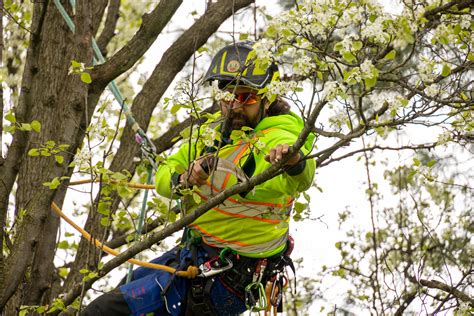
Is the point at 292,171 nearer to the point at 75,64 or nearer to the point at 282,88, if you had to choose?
the point at 282,88

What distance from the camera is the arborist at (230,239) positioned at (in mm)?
4355

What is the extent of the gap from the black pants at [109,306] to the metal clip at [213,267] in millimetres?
429

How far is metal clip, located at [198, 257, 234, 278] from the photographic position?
4523mm

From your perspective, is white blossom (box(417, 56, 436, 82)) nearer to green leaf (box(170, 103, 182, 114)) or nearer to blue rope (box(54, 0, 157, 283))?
green leaf (box(170, 103, 182, 114))

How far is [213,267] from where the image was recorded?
4.55m

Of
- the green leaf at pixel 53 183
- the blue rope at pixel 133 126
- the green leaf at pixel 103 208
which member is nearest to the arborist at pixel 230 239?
the blue rope at pixel 133 126

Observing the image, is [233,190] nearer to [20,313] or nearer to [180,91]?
[180,91]

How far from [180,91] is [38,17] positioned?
4.18 ft

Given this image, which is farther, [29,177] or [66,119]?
[29,177]

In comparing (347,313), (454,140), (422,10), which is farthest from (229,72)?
(347,313)

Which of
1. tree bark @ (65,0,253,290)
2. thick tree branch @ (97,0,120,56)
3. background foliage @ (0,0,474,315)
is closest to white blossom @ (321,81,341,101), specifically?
background foliage @ (0,0,474,315)

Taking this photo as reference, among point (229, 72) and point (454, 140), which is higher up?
point (229, 72)

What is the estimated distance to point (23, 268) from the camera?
4074 mm

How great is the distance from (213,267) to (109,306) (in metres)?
0.57
